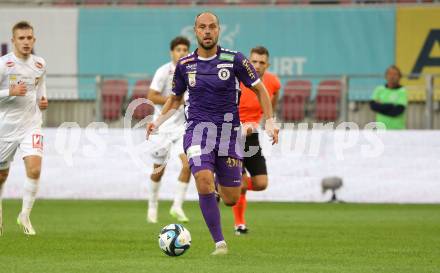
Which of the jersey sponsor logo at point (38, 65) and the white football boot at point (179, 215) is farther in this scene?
the white football boot at point (179, 215)

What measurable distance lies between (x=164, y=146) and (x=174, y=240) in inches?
240

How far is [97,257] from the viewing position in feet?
33.4

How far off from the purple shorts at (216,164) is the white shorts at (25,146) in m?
2.84

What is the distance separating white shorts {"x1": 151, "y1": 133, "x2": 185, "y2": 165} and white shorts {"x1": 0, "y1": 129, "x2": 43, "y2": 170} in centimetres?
343

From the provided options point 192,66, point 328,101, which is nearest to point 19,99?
point 192,66

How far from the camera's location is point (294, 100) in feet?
70.2

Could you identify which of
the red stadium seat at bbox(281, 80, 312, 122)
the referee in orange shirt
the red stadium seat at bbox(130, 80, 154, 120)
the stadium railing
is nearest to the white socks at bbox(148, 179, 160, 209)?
the referee in orange shirt

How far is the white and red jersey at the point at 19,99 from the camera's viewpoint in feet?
42.0

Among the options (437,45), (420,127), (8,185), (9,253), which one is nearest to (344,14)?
(437,45)

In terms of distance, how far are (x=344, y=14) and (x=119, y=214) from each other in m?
8.66

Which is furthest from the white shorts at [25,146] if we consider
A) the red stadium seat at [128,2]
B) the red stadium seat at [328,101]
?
the red stadium seat at [128,2]

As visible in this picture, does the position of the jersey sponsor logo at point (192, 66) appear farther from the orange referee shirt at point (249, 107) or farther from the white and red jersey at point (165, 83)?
the white and red jersey at point (165, 83)

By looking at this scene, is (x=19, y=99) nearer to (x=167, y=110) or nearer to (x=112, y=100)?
(x=167, y=110)

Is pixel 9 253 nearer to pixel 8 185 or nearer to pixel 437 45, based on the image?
pixel 8 185
